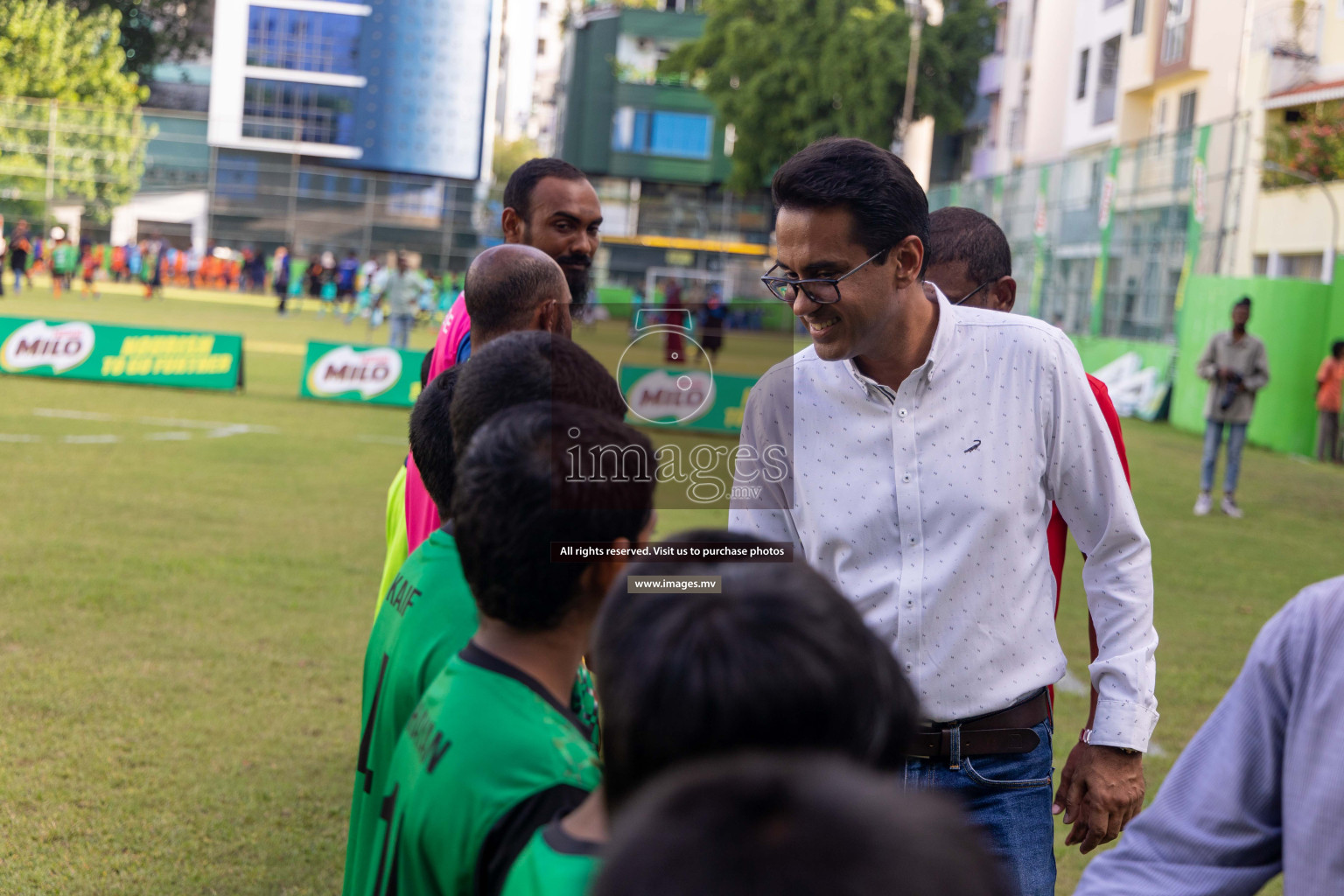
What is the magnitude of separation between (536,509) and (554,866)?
→ 0.54 m

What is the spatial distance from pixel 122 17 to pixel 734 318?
68073mm

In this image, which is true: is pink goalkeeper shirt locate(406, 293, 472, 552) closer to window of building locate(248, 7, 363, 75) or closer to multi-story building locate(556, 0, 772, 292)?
multi-story building locate(556, 0, 772, 292)

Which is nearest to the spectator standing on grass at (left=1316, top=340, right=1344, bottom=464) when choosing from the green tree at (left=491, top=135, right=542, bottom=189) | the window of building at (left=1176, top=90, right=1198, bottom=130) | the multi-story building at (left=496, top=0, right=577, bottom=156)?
the window of building at (left=1176, top=90, right=1198, bottom=130)

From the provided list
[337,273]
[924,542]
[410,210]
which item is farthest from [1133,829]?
[410,210]

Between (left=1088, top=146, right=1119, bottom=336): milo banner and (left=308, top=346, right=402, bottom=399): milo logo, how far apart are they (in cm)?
1401

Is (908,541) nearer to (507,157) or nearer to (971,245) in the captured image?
(971,245)

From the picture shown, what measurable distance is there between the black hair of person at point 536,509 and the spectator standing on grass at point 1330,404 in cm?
1855

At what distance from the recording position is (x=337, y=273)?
146ft

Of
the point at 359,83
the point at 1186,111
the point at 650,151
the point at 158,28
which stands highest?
the point at 158,28

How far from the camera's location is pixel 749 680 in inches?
44.7

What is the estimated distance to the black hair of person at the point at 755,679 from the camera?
113 centimetres

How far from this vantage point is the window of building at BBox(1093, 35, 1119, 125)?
3700 centimetres

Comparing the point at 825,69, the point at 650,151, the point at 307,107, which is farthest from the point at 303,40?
the point at 825,69

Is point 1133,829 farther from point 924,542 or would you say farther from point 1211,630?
point 1211,630
